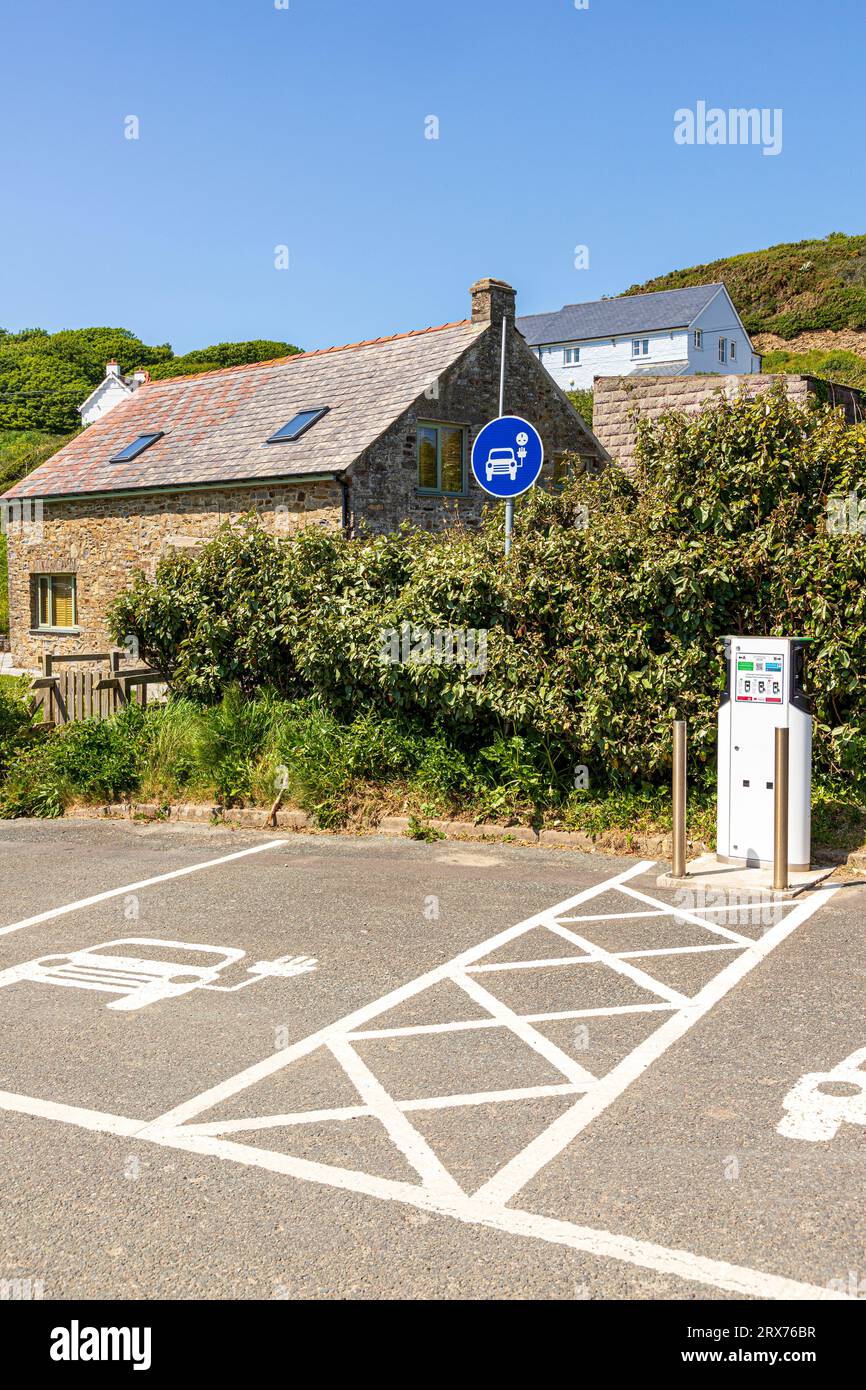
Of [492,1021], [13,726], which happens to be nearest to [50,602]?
[13,726]

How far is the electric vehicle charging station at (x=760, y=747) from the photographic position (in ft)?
26.8

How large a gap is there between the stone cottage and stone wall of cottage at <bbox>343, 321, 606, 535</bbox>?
0.03 meters

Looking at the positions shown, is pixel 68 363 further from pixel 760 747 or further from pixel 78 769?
pixel 760 747

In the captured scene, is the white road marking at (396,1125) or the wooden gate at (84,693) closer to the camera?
the white road marking at (396,1125)

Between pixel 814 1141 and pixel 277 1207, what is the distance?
2042 millimetres

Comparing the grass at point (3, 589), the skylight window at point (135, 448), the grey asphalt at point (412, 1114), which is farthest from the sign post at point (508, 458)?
the grass at point (3, 589)

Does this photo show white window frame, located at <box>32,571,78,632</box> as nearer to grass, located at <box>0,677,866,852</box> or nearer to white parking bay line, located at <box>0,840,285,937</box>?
grass, located at <box>0,677,866,852</box>

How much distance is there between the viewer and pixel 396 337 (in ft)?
73.2

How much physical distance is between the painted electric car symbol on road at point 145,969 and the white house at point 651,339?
5706 centimetres

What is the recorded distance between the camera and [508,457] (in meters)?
11.5

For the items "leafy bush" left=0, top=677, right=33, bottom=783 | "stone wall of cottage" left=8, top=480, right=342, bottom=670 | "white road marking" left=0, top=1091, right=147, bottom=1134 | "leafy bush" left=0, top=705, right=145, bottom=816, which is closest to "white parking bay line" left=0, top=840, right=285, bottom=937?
"leafy bush" left=0, top=705, right=145, bottom=816

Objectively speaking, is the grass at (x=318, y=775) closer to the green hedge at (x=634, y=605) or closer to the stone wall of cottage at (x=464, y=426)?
the green hedge at (x=634, y=605)

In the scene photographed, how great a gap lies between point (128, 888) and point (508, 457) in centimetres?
568

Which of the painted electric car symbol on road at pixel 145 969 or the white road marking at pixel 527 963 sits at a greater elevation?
the white road marking at pixel 527 963
